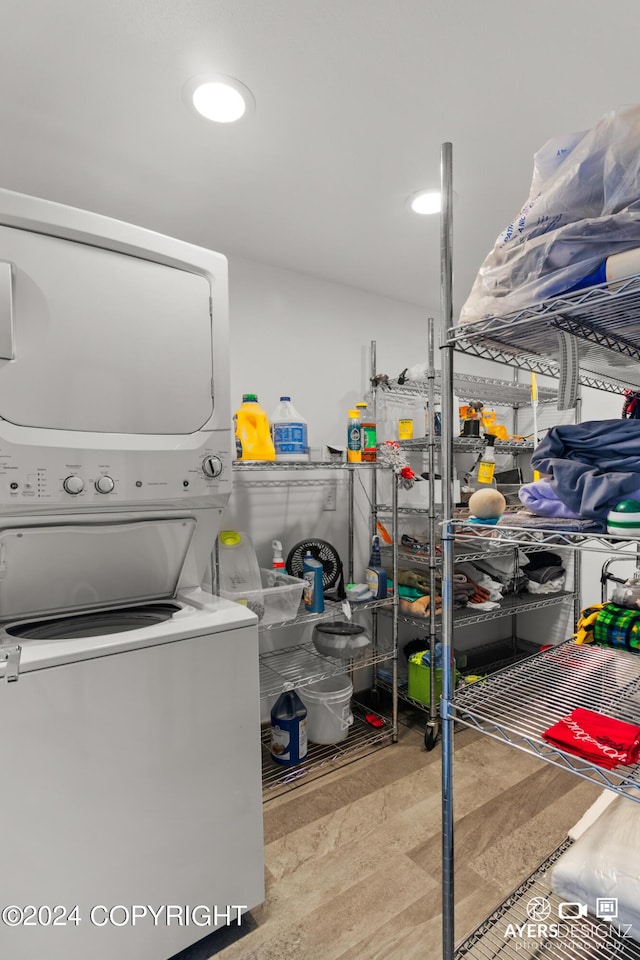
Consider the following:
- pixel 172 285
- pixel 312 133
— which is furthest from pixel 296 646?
pixel 312 133

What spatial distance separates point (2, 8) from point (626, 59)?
1.52 meters

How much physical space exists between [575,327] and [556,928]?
157 cm

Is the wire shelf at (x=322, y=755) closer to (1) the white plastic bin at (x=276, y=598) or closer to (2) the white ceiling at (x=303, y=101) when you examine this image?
(1) the white plastic bin at (x=276, y=598)

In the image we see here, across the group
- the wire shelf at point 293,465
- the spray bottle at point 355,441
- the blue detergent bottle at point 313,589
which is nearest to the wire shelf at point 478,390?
the spray bottle at point 355,441

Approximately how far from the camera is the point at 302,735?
2.14 m

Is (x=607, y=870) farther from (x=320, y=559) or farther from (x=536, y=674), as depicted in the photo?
(x=320, y=559)

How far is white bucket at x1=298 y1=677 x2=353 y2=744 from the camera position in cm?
228

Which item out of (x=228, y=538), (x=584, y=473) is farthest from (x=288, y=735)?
(x=584, y=473)

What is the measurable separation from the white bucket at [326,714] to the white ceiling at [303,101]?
6.91 feet

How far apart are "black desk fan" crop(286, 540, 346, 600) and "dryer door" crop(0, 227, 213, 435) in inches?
42.7

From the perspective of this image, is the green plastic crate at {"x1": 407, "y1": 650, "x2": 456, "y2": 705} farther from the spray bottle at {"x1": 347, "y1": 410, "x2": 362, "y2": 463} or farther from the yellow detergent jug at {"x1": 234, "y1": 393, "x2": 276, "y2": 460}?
the yellow detergent jug at {"x1": 234, "y1": 393, "x2": 276, "y2": 460}

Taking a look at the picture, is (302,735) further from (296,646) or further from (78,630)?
(78,630)

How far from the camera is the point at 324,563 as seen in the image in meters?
2.43

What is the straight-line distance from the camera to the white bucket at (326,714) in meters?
2.28
